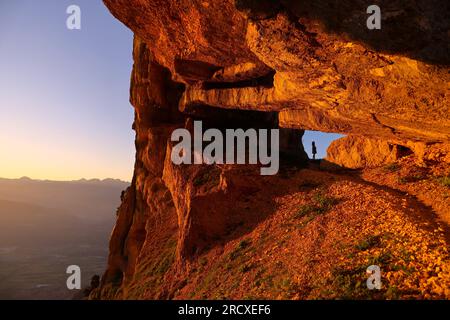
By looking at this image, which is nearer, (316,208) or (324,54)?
(324,54)


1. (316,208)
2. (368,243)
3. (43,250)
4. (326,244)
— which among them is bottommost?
(43,250)

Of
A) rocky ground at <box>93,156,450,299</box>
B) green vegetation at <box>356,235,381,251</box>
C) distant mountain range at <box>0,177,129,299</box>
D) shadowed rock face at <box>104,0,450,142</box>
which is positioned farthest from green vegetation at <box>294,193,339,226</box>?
distant mountain range at <box>0,177,129,299</box>

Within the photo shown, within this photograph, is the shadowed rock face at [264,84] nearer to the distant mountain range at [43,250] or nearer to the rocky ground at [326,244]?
the rocky ground at [326,244]

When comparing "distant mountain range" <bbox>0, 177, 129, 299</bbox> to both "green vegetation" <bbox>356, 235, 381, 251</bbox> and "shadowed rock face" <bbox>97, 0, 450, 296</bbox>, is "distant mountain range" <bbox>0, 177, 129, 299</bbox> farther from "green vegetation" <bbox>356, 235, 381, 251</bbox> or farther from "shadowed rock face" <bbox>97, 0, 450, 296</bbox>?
"green vegetation" <bbox>356, 235, 381, 251</bbox>

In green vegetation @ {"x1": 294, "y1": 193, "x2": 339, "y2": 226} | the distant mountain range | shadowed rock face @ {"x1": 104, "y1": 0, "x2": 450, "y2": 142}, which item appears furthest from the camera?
the distant mountain range

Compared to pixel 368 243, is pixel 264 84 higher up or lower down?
higher up

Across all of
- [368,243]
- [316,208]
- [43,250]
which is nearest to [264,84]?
[316,208]

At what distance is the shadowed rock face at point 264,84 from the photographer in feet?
27.3

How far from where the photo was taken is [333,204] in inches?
516

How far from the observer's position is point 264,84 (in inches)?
706

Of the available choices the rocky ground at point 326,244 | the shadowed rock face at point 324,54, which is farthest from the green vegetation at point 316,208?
the shadowed rock face at point 324,54

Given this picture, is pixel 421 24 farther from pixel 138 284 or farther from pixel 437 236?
pixel 138 284

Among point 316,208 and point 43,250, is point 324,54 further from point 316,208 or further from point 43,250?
point 43,250

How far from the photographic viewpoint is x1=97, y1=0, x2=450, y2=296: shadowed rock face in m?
8.31
